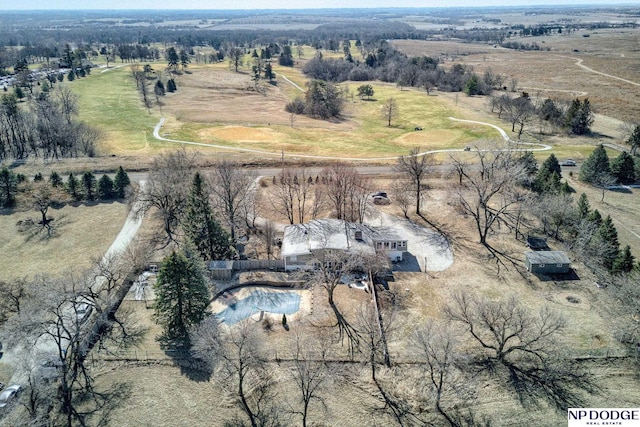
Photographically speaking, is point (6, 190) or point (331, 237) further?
point (6, 190)

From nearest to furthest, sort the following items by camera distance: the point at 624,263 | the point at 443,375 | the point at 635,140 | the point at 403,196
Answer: the point at 443,375 → the point at 624,263 → the point at 403,196 → the point at 635,140

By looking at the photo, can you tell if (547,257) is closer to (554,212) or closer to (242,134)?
(554,212)

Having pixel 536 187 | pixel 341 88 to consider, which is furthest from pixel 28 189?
pixel 341 88

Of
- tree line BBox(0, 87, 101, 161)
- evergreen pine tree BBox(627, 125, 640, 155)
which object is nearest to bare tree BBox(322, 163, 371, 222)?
tree line BBox(0, 87, 101, 161)

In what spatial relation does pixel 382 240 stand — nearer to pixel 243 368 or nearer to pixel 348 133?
pixel 243 368

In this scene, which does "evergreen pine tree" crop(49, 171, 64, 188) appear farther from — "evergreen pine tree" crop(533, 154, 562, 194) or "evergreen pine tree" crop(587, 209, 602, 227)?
"evergreen pine tree" crop(587, 209, 602, 227)

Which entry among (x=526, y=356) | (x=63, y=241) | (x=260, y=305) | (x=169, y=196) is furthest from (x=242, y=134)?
(x=526, y=356)
